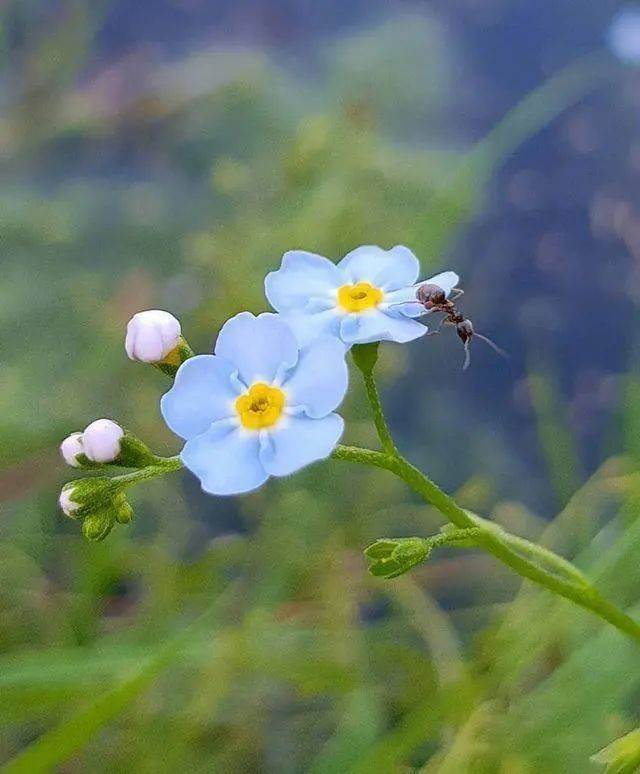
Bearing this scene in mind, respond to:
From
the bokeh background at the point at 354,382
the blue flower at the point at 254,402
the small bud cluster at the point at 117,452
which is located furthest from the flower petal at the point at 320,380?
the bokeh background at the point at 354,382

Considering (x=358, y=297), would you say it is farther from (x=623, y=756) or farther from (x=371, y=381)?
(x=623, y=756)

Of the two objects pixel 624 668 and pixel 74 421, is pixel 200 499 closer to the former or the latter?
pixel 74 421

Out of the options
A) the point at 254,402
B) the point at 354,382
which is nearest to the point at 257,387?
the point at 254,402

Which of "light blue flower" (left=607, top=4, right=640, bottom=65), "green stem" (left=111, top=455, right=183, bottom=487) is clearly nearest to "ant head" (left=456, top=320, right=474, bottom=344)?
"green stem" (left=111, top=455, right=183, bottom=487)

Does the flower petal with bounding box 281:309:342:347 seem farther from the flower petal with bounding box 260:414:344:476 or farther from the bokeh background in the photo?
the bokeh background

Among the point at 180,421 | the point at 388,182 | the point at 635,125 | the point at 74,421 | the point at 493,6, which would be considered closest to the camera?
the point at 180,421

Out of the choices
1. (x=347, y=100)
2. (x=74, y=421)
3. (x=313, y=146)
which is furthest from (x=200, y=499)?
(x=347, y=100)

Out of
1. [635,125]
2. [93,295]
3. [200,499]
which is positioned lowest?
[200,499]

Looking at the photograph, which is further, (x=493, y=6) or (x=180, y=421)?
(x=493, y=6)

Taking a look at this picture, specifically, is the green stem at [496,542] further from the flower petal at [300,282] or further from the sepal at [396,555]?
the flower petal at [300,282]
